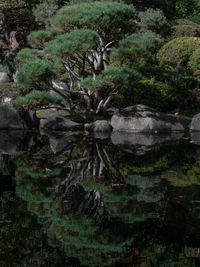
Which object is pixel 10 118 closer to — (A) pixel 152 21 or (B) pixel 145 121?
(B) pixel 145 121

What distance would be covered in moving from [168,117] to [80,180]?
690 cm

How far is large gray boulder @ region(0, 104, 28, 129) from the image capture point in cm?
1113

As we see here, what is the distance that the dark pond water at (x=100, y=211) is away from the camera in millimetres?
2248

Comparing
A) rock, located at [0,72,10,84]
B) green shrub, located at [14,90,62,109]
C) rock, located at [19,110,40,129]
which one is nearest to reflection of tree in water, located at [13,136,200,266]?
green shrub, located at [14,90,62,109]

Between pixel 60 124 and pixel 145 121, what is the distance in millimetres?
2567

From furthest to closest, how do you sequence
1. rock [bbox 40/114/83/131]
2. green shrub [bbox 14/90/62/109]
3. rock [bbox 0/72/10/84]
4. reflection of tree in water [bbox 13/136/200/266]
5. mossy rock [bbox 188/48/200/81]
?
rock [bbox 0/72/10/84] → mossy rock [bbox 188/48/200/81] → rock [bbox 40/114/83/131] → green shrub [bbox 14/90/62/109] → reflection of tree in water [bbox 13/136/200/266]

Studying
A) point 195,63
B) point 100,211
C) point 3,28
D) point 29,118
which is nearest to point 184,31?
point 195,63

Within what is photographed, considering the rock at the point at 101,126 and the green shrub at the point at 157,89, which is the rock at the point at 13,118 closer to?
the rock at the point at 101,126

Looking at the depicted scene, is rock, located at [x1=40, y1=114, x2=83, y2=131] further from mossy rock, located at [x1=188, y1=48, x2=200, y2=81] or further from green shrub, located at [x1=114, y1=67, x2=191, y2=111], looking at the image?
mossy rock, located at [x1=188, y1=48, x2=200, y2=81]

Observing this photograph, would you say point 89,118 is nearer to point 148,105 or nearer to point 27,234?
point 148,105

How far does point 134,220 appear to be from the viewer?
2820 mm

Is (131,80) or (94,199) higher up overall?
(94,199)

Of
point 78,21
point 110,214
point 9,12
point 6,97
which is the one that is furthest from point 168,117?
point 9,12

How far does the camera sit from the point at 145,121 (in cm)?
1039
